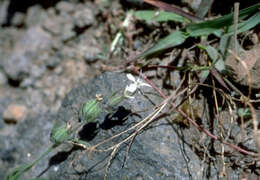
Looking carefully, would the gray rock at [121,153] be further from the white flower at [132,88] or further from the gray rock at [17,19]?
the gray rock at [17,19]

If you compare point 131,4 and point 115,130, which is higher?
point 131,4

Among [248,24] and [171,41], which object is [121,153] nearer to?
[171,41]

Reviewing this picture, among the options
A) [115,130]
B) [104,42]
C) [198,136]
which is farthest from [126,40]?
[198,136]

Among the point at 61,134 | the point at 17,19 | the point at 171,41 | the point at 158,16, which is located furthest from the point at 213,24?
the point at 17,19

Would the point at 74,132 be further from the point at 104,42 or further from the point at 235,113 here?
the point at 235,113

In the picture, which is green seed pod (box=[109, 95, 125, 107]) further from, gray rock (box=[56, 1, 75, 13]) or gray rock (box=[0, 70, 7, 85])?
gray rock (box=[0, 70, 7, 85])
